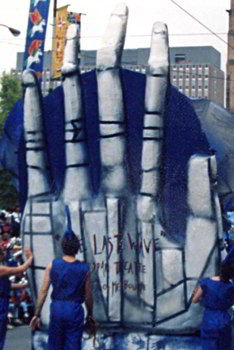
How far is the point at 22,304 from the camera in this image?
16.4 metres

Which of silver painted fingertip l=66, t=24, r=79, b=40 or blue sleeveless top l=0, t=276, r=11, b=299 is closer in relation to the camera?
blue sleeveless top l=0, t=276, r=11, b=299

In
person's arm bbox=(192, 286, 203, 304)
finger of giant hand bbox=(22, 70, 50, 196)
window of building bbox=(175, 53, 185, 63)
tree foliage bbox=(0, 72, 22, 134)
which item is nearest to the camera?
person's arm bbox=(192, 286, 203, 304)

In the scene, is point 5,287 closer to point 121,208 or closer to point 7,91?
point 121,208

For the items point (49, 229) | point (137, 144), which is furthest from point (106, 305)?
point (137, 144)

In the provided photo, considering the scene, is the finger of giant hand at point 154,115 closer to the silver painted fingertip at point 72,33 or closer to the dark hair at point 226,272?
the silver painted fingertip at point 72,33

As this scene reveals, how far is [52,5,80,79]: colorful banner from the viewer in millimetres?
30062

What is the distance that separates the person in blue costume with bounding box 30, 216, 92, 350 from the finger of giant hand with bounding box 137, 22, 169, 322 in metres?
1.34

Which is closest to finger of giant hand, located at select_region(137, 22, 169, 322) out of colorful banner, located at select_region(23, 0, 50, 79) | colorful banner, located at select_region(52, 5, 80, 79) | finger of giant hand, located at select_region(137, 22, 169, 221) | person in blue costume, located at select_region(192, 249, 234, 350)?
finger of giant hand, located at select_region(137, 22, 169, 221)

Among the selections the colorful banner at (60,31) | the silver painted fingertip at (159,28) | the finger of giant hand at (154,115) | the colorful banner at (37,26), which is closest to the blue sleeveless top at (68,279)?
the finger of giant hand at (154,115)

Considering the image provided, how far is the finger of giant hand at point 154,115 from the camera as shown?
1038cm

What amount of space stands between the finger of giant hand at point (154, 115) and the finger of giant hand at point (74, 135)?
0.75m

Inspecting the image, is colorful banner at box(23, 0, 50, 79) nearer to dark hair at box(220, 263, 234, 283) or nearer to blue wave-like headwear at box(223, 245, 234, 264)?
blue wave-like headwear at box(223, 245, 234, 264)

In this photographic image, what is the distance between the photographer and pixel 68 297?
9.20m

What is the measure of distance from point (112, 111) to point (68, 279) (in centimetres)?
229
